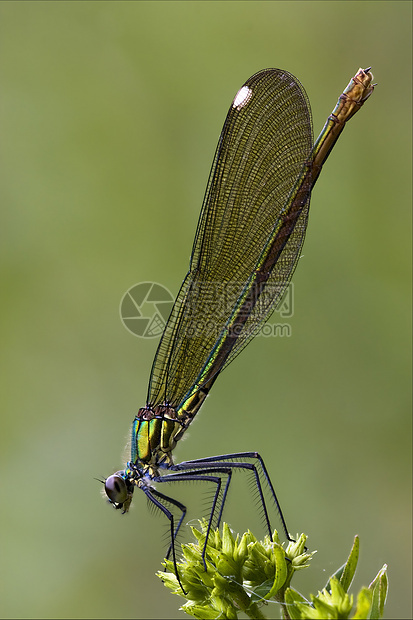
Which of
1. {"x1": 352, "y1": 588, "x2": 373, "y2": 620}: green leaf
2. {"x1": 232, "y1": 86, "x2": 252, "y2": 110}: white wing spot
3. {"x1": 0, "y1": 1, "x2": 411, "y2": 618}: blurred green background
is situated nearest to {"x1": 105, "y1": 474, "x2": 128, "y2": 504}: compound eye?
{"x1": 0, "y1": 1, "x2": 411, "y2": 618}: blurred green background

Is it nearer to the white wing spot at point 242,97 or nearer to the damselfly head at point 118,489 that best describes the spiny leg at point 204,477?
the damselfly head at point 118,489

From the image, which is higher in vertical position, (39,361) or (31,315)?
(31,315)

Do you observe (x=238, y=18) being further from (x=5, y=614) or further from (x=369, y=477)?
(x=5, y=614)

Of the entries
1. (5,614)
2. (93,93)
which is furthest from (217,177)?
(5,614)

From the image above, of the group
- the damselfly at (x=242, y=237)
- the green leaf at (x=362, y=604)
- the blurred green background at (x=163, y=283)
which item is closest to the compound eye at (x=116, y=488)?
the damselfly at (x=242, y=237)

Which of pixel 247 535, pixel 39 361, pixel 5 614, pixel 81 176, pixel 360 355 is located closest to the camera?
pixel 247 535

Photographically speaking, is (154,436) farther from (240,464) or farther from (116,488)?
(240,464)
